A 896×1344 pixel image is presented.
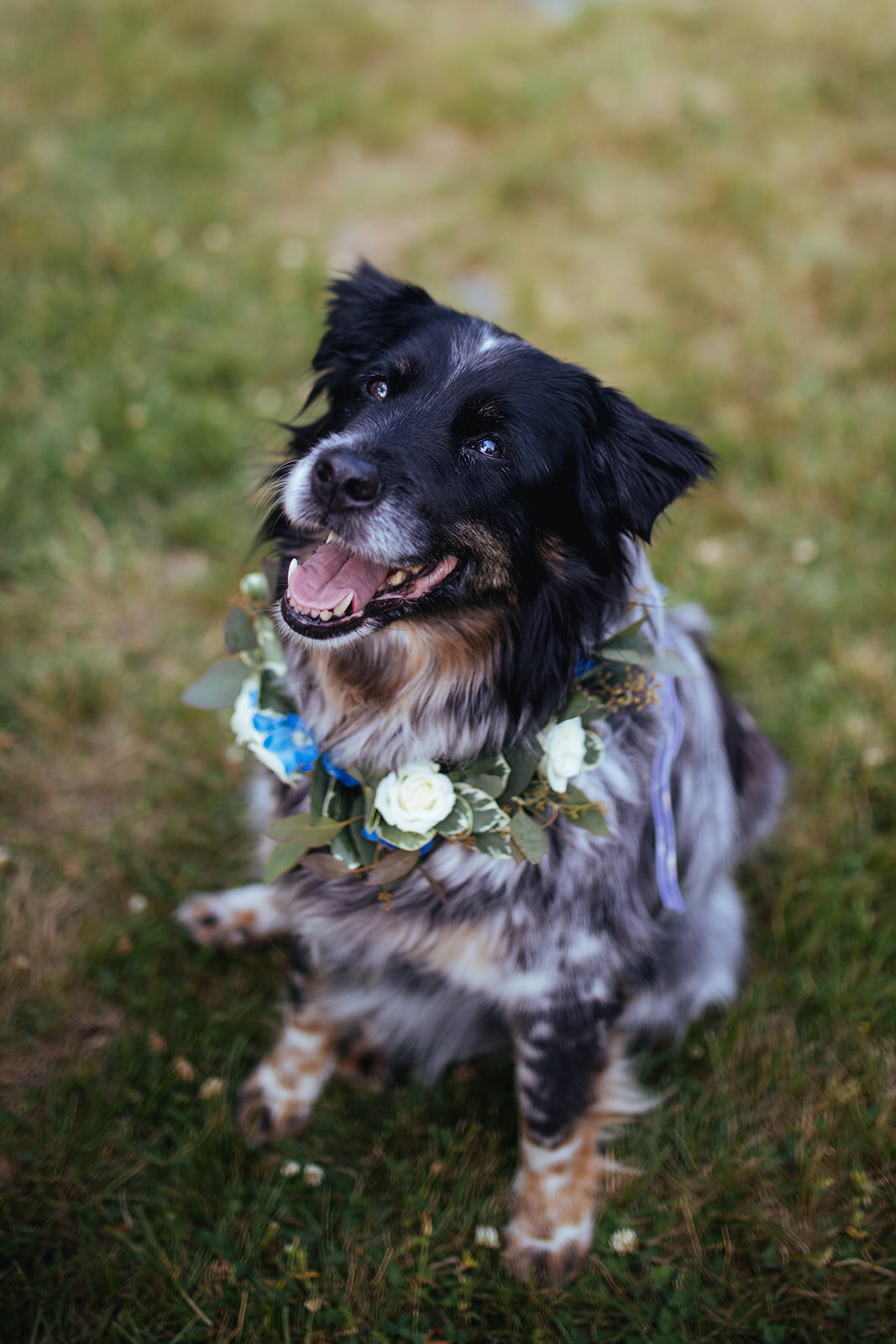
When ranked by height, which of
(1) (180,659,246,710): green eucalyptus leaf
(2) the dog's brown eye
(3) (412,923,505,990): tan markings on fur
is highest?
(2) the dog's brown eye

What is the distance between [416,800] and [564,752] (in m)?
0.35

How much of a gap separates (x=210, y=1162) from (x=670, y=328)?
186 inches

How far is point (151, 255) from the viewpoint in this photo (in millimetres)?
5391

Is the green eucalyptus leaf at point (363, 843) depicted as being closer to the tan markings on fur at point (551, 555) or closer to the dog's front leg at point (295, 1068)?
the dog's front leg at point (295, 1068)

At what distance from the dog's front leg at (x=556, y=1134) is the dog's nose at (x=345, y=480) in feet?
4.27

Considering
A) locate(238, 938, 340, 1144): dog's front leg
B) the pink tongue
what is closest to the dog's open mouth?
the pink tongue

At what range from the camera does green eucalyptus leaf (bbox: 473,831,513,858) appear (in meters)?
2.16

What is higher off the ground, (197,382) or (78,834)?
(197,382)

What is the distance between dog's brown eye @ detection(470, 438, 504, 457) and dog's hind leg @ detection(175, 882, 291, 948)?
1.59 metres

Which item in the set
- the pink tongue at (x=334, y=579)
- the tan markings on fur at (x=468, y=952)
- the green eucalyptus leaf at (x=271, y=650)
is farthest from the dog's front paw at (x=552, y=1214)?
the pink tongue at (x=334, y=579)

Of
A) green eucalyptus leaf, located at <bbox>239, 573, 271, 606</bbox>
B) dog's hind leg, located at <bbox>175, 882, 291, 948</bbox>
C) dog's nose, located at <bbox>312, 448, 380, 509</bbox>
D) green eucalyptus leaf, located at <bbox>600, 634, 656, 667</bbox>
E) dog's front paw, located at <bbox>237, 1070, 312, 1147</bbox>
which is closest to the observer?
dog's nose, located at <bbox>312, 448, 380, 509</bbox>

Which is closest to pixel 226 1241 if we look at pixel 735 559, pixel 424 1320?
pixel 424 1320

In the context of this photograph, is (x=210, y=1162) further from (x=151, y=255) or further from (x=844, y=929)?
(x=151, y=255)

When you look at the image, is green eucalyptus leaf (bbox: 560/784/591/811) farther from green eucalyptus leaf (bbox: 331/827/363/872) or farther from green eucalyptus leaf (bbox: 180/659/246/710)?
green eucalyptus leaf (bbox: 180/659/246/710)
